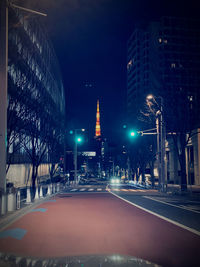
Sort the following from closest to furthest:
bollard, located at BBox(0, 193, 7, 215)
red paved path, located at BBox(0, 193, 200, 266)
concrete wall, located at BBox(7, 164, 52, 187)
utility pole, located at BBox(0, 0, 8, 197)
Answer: red paved path, located at BBox(0, 193, 200, 266) < bollard, located at BBox(0, 193, 7, 215) < utility pole, located at BBox(0, 0, 8, 197) < concrete wall, located at BBox(7, 164, 52, 187)

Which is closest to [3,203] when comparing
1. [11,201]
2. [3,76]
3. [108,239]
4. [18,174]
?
[11,201]

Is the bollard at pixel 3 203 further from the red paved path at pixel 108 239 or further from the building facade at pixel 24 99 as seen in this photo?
the building facade at pixel 24 99

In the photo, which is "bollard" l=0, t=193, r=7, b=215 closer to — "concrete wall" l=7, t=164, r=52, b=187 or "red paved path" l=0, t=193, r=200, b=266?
"red paved path" l=0, t=193, r=200, b=266

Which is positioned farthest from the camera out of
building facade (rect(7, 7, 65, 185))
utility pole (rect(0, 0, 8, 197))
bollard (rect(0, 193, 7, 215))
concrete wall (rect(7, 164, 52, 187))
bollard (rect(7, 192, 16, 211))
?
concrete wall (rect(7, 164, 52, 187))

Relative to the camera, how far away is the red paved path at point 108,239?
260 inches

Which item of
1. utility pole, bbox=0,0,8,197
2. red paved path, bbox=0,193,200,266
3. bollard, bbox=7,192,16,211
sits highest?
utility pole, bbox=0,0,8,197

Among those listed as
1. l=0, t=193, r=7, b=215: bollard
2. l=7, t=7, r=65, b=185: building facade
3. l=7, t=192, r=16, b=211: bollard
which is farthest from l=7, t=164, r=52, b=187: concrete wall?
l=0, t=193, r=7, b=215: bollard

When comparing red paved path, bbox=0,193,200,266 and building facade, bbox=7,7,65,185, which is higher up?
building facade, bbox=7,7,65,185

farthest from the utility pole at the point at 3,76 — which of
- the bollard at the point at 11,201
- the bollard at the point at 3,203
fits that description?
the bollard at the point at 11,201

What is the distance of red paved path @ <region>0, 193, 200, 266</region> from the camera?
6.61 meters

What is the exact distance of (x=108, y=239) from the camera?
8.05 m

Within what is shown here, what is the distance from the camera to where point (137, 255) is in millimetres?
6402

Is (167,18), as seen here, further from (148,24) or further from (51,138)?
(51,138)

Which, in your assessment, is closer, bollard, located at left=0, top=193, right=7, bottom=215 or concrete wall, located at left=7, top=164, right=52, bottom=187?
bollard, located at left=0, top=193, right=7, bottom=215
